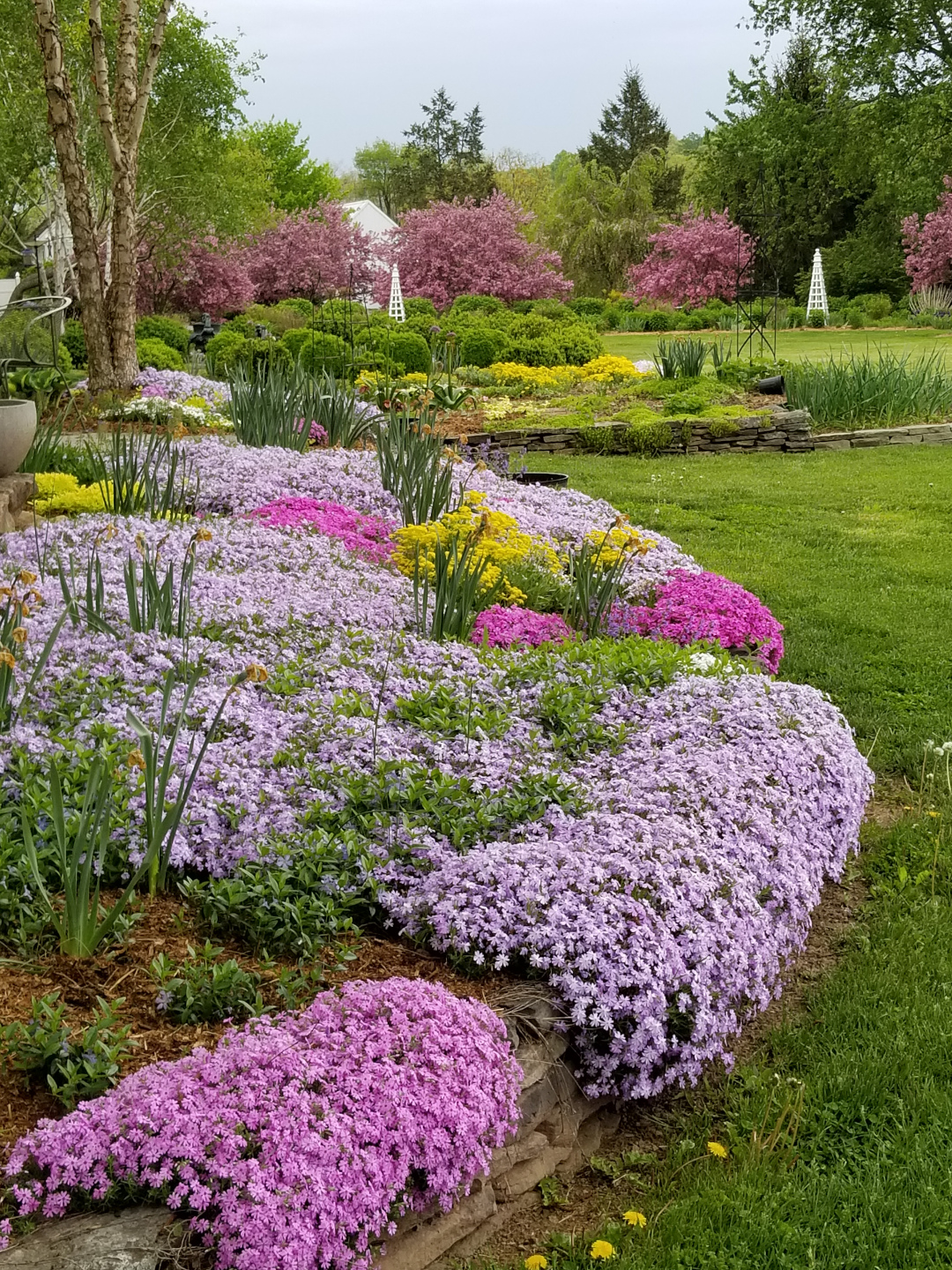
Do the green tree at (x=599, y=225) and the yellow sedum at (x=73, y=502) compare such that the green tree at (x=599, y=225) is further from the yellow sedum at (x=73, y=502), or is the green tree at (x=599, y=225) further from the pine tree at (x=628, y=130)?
the yellow sedum at (x=73, y=502)

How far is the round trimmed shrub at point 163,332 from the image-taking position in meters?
19.2

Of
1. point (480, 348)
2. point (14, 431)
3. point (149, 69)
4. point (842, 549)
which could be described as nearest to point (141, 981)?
point (14, 431)

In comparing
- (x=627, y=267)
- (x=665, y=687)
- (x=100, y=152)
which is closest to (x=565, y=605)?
(x=665, y=687)

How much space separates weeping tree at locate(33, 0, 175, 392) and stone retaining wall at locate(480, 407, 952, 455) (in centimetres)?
429

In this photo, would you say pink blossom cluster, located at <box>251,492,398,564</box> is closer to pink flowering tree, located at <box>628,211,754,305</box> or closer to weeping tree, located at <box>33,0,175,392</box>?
weeping tree, located at <box>33,0,175,392</box>

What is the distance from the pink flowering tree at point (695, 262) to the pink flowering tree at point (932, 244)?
4.70 metres

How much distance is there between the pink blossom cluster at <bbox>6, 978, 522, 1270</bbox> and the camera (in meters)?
1.80

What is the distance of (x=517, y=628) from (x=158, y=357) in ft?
37.1

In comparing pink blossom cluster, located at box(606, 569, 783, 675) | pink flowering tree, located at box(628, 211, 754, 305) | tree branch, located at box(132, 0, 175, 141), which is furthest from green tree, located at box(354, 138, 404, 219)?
pink blossom cluster, located at box(606, 569, 783, 675)

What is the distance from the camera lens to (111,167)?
35.9 ft

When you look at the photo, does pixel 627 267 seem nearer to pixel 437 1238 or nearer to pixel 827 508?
pixel 827 508

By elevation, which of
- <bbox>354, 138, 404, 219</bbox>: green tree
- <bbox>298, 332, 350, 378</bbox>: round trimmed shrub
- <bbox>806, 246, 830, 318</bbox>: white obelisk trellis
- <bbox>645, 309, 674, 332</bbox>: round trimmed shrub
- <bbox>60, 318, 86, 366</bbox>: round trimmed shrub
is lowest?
<bbox>298, 332, 350, 378</bbox>: round trimmed shrub

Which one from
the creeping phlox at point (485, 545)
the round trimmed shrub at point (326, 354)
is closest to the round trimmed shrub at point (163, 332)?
the round trimmed shrub at point (326, 354)

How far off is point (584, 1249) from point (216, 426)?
833 cm
